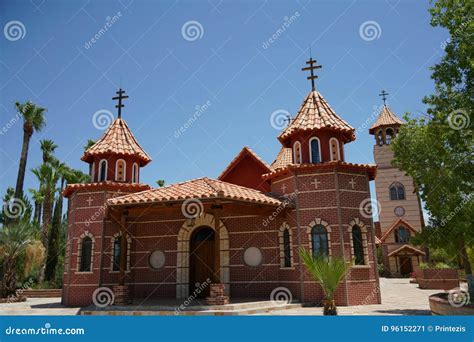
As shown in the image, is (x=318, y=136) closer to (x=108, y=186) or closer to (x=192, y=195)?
(x=192, y=195)

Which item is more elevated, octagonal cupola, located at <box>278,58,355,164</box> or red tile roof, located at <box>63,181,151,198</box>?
octagonal cupola, located at <box>278,58,355,164</box>

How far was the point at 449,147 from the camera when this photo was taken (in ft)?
39.9

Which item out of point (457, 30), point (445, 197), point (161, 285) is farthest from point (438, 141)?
point (161, 285)

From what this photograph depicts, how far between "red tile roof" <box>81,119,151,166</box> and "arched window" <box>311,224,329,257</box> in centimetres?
857

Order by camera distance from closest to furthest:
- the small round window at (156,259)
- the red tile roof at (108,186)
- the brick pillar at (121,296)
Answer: the brick pillar at (121,296), the red tile roof at (108,186), the small round window at (156,259)

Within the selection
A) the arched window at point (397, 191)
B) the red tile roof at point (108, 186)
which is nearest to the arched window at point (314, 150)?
the red tile roof at point (108, 186)

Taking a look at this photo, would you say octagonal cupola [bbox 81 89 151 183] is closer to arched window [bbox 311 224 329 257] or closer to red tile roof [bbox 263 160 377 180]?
red tile roof [bbox 263 160 377 180]

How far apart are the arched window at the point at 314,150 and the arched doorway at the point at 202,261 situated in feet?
16.9

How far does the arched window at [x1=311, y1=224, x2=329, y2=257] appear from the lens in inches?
582

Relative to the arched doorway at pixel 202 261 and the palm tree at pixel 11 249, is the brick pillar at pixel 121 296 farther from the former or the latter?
the palm tree at pixel 11 249

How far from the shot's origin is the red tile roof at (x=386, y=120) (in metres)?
39.3

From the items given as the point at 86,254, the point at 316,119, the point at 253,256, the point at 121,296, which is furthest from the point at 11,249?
the point at 316,119

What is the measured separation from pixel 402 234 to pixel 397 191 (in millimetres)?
4459

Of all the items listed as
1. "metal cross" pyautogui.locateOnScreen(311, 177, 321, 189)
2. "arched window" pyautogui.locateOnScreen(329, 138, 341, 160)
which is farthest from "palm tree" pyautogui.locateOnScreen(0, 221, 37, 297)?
"arched window" pyautogui.locateOnScreen(329, 138, 341, 160)
